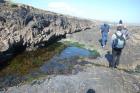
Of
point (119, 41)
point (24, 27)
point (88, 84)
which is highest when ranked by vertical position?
point (24, 27)

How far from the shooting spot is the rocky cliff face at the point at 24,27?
1665 centimetres

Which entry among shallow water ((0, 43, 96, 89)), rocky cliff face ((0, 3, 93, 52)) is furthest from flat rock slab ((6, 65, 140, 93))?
rocky cliff face ((0, 3, 93, 52))

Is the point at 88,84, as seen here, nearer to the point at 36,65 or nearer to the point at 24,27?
the point at 36,65

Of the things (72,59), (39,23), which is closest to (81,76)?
(72,59)

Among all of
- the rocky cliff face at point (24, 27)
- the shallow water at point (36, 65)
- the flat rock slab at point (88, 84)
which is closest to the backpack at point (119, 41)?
the flat rock slab at point (88, 84)

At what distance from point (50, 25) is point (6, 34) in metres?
9.77

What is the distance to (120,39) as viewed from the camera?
15.0m

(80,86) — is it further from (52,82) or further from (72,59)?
(72,59)

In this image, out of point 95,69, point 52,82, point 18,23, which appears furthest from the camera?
point 18,23

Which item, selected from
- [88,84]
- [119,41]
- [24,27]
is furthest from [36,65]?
[119,41]

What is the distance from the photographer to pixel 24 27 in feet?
64.8

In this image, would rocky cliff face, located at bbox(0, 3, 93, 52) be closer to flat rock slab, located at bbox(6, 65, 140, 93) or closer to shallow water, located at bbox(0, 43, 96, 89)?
shallow water, located at bbox(0, 43, 96, 89)

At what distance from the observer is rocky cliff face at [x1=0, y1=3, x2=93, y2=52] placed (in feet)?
54.6

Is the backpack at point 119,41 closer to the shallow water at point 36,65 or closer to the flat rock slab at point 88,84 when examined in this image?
the flat rock slab at point 88,84
